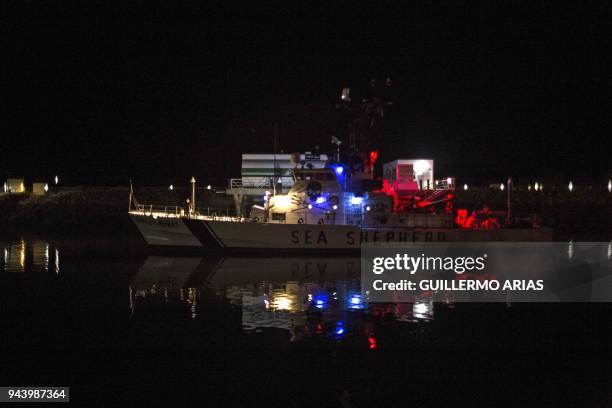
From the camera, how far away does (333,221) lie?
1082 inches

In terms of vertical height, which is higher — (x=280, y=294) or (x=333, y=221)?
(x=333, y=221)

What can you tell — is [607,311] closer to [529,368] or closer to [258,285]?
[529,368]

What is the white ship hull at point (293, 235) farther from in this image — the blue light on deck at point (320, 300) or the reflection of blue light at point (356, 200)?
the blue light on deck at point (320, 300)

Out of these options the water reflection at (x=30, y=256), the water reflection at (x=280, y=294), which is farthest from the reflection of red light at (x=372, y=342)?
the water reflection at (x=30, y=256)

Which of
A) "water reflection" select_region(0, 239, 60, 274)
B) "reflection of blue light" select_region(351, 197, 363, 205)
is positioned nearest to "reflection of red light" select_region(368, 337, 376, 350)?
"water reflection" select_region(0, 239, 60, 274)

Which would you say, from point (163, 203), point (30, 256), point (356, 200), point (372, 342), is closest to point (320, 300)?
point (372, 342)

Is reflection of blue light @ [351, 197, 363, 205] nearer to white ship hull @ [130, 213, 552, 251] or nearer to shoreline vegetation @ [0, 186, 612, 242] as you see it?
white ship hull @ [130, 213, 552, 251]

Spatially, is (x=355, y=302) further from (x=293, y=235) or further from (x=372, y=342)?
(x=293, y=235)

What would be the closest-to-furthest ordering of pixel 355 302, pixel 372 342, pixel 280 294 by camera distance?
pixel 372 342 → pixel 355 302 → pixel 280 294

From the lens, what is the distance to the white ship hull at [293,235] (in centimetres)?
2644

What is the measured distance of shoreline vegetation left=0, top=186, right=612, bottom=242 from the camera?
4341 centimetres

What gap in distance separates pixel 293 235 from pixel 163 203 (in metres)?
23.9

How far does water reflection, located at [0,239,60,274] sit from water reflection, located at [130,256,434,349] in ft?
12.8

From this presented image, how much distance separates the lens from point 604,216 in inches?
1735
